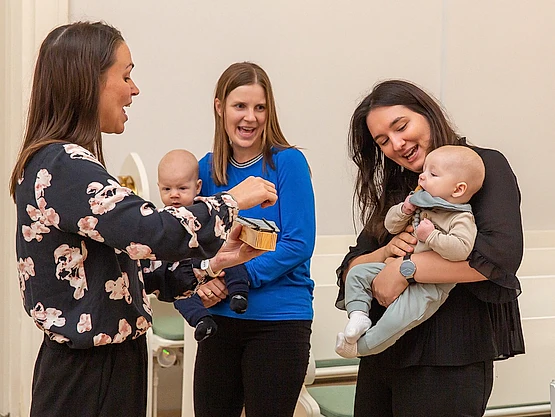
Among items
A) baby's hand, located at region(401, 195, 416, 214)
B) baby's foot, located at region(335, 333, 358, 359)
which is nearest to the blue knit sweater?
baby's foot, located at region(335, 333, 358, 359)

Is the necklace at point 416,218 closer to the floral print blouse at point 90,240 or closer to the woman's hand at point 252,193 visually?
the woman's hand at point 252,193

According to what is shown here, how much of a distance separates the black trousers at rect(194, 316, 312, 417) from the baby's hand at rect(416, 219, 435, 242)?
59cm

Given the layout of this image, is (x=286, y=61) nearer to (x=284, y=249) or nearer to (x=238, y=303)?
(x=284, y=249)

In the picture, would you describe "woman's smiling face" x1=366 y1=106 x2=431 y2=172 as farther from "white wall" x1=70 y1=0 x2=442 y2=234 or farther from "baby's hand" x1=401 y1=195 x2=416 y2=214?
"white wall" x1=70 y1=0 x2=442 y2=234

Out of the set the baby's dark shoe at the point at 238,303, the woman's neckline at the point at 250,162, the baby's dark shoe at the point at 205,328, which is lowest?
the baby's dark shoe at the point at 205,328

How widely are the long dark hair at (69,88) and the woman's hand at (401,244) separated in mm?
805

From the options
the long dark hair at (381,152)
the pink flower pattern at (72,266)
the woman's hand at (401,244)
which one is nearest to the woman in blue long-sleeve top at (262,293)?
the long dark hair at (381,152)

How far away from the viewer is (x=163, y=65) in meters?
3.70

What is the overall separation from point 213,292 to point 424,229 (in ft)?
2.37

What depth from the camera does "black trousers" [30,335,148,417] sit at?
1.63 meters

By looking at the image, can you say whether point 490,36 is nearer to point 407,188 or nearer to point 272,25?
point 272,25

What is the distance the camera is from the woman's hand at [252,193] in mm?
1642

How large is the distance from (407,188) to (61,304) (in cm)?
97

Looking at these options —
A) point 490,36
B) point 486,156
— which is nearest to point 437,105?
point 486,156
